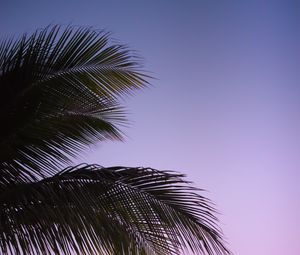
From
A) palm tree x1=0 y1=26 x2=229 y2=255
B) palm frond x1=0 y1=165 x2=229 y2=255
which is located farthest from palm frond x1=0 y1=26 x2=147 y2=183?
palm frond x1=0 y1=165 x2=229 y2=255

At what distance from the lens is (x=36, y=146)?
458cm

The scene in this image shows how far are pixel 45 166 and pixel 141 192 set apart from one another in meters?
1.11

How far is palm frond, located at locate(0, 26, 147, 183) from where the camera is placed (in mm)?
4535

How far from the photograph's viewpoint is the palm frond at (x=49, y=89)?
454 centimetres

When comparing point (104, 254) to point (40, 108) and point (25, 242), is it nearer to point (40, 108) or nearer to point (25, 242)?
point (25, 242)

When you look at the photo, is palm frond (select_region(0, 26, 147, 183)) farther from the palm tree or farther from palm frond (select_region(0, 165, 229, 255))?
palm frond (select_region(0, 165, 229, 255))

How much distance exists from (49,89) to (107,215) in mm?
1582

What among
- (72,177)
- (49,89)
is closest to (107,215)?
(72,177)

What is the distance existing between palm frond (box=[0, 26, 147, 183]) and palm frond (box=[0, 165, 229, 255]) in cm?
60

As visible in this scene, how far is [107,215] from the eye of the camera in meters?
3.68

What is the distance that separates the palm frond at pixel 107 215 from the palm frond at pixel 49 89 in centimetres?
60

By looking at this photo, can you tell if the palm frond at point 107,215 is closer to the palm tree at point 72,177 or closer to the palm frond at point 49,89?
the palm tree at point 72,177

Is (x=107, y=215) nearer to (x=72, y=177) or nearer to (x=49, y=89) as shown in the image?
(x=72, y=177)

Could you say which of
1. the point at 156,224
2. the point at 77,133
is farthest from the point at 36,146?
the point at 156,224
